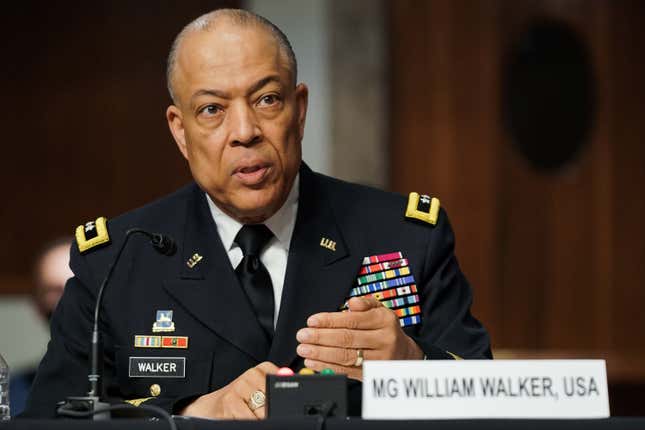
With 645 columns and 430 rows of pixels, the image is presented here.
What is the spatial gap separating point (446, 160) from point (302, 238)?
8.97 feet

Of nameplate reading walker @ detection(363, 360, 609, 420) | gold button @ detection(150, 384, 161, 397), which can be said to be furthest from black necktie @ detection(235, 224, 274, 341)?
nameplate reading walker @ detection(363, 360, 609, 420)

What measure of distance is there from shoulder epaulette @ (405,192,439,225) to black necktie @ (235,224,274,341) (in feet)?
1.15

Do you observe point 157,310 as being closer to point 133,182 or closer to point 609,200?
point 133,182

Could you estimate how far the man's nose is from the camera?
100 inches

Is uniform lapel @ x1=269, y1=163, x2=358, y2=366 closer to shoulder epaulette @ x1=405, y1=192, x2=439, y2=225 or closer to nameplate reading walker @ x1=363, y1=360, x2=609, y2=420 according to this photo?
shoulder epaulette @ x1=405, y1=192, x2=439, y2=225

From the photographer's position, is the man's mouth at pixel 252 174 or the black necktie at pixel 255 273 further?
the black necktie at pixel 255 273

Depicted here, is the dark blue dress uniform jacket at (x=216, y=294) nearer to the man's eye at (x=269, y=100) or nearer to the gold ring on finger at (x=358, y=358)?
the gold ring on finger at (x=358, y=358)

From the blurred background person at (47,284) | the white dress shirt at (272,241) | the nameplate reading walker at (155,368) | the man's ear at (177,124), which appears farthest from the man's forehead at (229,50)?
the blurred background person at (47,284)

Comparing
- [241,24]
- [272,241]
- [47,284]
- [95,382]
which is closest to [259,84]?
[241,24]

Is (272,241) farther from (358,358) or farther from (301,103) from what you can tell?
(358,358)

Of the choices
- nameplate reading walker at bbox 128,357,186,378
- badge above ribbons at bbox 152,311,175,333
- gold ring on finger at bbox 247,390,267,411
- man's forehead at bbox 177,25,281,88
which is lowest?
gold ring on finger at bbox 247,390,267,411

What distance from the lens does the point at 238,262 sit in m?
2.75

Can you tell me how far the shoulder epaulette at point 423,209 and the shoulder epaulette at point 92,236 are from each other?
2.35 feet

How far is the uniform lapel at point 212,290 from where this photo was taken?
2631 millimetres
